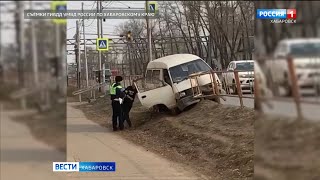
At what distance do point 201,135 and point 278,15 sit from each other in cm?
386

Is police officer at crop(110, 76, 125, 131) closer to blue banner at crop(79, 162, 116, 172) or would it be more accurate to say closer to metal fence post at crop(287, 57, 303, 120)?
blue banner at crop(79, 162, 116, 172)

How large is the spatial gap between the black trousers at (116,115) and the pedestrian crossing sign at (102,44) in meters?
2.74

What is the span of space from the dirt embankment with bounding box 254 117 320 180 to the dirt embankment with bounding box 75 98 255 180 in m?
1.24

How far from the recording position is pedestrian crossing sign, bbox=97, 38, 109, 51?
3303 millimetres

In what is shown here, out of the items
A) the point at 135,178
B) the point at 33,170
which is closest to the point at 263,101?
the point at 33,170

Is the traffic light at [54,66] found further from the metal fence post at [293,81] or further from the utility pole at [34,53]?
the metal fence post at [293,81]

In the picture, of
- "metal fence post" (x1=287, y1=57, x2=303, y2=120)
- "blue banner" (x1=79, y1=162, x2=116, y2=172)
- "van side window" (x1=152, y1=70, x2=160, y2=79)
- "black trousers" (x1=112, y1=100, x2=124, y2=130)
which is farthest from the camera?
"black trousers" (x1=112, y1=100, x2=124, y2=130)

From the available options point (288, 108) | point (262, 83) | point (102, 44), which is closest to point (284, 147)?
point (288, 108)

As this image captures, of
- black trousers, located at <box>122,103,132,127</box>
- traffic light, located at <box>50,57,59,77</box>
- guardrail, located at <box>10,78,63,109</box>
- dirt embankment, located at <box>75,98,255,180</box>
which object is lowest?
dirt embankment, located at <box>75,98,255,180</box>

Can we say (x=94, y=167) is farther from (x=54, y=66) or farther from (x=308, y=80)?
(x=308, y=80)

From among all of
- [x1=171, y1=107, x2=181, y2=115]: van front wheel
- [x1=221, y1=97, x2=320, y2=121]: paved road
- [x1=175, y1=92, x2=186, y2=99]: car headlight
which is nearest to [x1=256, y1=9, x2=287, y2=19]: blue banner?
[x1=221, y1=97, x2=320, y2=121]: paved road

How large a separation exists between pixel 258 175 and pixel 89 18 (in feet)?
4.34

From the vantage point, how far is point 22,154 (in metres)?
2.30

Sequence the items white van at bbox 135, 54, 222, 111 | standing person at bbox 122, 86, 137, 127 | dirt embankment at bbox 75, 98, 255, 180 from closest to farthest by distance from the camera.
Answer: dirt embankment at bbox 75, 98, 255, 180 → standing person at bbox 122, 86, 137, 127 → white van at bbox 135, 54, 222, 111
